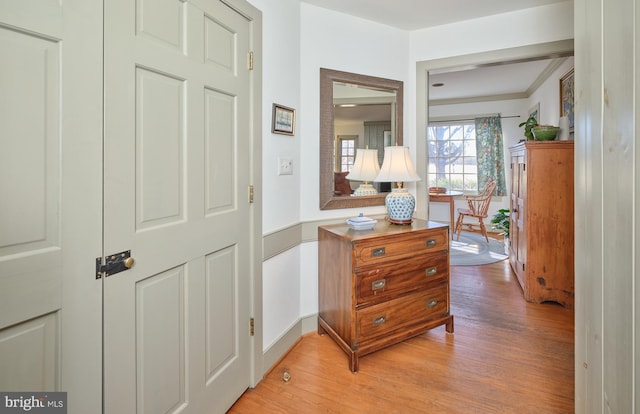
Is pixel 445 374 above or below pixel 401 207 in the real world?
below

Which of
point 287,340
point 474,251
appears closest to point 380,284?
point 287,340

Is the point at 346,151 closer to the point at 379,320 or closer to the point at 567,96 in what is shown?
the point at 379,320

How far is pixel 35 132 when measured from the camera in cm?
89

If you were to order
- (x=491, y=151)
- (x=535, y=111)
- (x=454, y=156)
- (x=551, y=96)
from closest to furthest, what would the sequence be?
(x=551, y=96)
(x=535, y=111)
(x=491, y=151)
(x=454, y=156)

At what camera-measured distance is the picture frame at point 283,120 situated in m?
2.10

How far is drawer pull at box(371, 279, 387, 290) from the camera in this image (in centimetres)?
212

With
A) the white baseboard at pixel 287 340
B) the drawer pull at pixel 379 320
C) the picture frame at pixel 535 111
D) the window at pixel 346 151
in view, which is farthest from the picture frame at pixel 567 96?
the white baseboard at pixel 287 340

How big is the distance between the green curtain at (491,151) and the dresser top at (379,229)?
180 inches

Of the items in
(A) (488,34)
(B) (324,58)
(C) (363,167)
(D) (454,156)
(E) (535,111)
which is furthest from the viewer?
(D) (454,156)

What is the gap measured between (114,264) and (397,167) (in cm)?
189

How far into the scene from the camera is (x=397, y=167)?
246cm

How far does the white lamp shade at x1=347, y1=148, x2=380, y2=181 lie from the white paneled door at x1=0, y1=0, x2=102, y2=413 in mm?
1909

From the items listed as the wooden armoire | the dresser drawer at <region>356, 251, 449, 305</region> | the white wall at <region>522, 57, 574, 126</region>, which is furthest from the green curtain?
the dresser drawer at <region>356, 251, 449, 305</region>

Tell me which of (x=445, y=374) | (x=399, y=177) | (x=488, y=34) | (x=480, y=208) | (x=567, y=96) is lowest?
(x=445, y=374)
